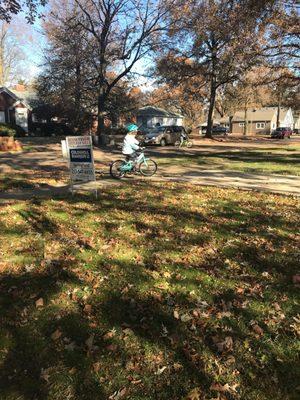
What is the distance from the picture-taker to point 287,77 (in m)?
25.5

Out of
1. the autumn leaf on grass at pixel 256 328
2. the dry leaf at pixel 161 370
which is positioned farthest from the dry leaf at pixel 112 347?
the autumn leaf on grass at pixel 256 328

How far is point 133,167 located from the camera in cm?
1245

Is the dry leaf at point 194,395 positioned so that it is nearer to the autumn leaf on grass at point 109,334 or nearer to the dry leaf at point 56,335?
the autumn leaf on grass at point 109,334

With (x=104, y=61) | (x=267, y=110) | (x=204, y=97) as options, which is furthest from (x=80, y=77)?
(x=267, y=110)

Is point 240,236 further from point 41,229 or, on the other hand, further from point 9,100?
point 9,100

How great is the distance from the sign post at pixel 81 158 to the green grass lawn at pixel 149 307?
1668 mm

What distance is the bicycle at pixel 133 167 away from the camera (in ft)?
40.1

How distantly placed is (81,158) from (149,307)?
5285 millimetres

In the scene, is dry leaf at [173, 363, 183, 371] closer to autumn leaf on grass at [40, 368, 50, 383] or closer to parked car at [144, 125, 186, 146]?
autumn leaf on grass at [40, 368, 50, 383]

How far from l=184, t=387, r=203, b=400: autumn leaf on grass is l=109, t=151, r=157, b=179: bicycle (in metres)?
9.46

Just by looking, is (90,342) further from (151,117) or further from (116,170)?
(151,117)

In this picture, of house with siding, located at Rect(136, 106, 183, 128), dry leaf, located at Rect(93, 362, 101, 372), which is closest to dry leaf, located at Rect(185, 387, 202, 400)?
dry leaf, located at Rect(93, 362, 101, 372)

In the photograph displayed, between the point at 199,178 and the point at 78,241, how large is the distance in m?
7.13

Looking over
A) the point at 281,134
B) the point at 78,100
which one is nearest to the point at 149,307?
the point at 78,100
